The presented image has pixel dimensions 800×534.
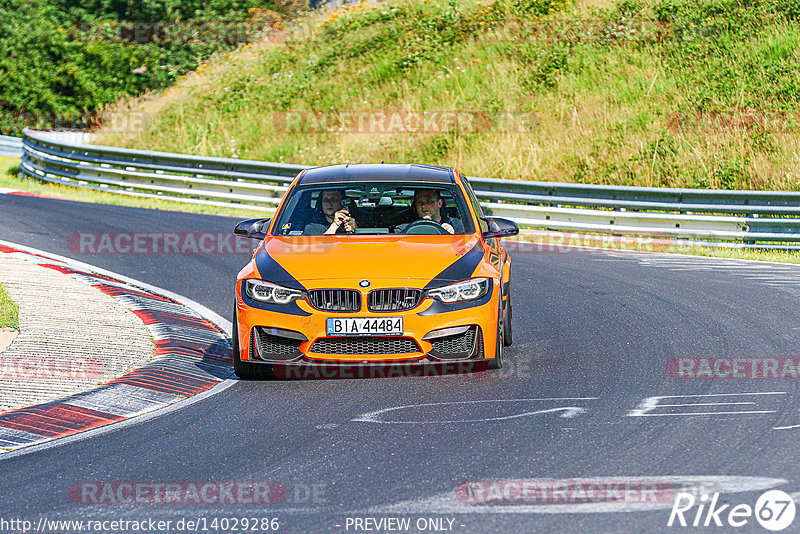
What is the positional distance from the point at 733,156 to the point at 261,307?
16745 millimetres

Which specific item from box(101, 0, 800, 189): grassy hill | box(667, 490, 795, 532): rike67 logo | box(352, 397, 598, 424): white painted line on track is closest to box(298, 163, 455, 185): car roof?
box(352, 397, 598, 424): white painted line on track

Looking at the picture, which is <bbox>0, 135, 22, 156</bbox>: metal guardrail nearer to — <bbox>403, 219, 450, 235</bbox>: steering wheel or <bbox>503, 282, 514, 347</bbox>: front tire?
<bbox>403, 219, 450, 235</bbox>: steering wheel

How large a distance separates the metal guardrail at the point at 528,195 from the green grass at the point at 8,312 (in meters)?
10.5

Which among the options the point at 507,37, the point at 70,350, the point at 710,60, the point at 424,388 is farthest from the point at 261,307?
the point at 507,37

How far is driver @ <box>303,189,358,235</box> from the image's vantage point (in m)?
9.44

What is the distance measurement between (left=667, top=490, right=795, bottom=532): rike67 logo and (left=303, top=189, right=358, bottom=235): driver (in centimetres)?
474

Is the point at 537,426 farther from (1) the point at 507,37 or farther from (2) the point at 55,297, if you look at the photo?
(1) the point at 507,37

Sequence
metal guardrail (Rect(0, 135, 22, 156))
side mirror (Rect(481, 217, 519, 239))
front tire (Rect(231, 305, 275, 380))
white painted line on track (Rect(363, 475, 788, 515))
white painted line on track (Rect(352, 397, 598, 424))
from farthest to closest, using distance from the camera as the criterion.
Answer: metal guardrail (Rect(0, 135, 22, 156)) < side mirror (Rect(481, 217, 519, 239)) < front tire (Rect(231, 305, 275, 380)) < white painted line on track (Rect(352, 397, 598, 424)) < white painted line on track (Rect(363, 475, 788, 515))

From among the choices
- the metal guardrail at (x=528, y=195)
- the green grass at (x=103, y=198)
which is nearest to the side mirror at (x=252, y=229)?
the metal guardrail at (x=528, y=195)

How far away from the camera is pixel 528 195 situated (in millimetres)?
20047

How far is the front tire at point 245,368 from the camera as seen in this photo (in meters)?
8.44

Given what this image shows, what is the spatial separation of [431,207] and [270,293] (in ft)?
6.44

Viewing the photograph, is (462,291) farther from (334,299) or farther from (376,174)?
(376,174)

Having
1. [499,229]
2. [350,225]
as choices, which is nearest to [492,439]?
[499,229]
